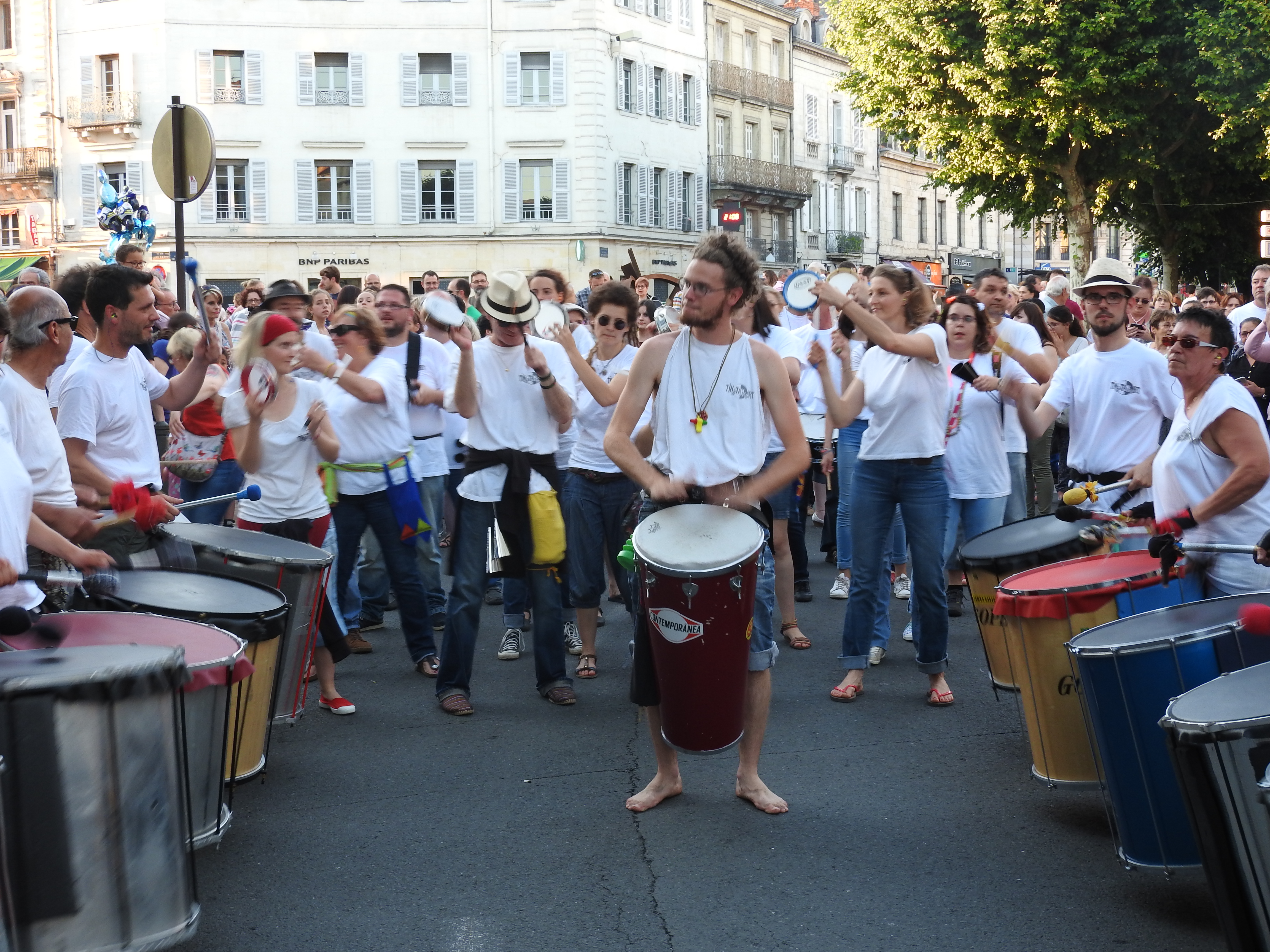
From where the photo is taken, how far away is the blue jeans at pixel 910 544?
6.64 metres

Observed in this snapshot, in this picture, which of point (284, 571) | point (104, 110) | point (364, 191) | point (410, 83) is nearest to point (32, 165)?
point (104, 110)

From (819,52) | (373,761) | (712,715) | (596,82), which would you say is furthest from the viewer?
(819,52)

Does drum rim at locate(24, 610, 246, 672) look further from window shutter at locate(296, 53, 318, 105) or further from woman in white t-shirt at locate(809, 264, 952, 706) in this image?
window shutter at locate(296, 53, 318, 105)

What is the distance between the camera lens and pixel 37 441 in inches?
179

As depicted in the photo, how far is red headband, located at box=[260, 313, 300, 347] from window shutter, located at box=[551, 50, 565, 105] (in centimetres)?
3530

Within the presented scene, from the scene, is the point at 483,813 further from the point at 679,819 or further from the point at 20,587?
the point at 20,587

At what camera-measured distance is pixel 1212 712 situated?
3.31m

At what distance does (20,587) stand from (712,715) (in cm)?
220

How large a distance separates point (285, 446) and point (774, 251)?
46.8 meters

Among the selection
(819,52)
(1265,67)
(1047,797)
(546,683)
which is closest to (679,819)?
(1047,797)

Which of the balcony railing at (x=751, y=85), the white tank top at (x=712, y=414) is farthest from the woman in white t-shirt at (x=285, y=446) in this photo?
the balcony railing at (x=751, y=85)

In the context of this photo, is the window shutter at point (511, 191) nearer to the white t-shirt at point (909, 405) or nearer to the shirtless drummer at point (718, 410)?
the white t-shirt at point (909, 405)

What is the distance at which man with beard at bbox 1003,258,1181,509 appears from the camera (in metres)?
6.52

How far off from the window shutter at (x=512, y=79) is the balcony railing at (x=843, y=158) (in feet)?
60.6
